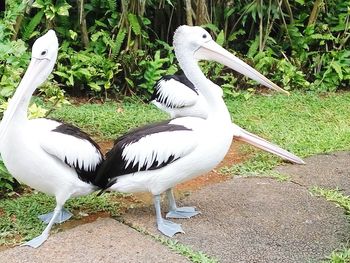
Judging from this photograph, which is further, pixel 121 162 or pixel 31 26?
pixel 31 26

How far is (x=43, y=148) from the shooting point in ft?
12.6

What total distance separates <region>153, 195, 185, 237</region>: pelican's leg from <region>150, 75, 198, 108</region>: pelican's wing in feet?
6.74

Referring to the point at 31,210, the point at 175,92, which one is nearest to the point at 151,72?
the point at 175,92

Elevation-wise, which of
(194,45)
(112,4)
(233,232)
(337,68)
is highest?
(194,45)

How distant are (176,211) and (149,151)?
539 millimetres

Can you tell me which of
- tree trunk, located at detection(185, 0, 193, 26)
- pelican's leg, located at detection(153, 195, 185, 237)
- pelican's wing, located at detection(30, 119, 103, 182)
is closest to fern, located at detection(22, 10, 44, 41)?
tree trunk, located at detection(185, 0, 193, 26)

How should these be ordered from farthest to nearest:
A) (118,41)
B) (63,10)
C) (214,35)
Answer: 1. (214,35)
2. (118,41)
3. (63,10)

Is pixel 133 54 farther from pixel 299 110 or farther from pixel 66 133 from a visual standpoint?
pixel 66 133

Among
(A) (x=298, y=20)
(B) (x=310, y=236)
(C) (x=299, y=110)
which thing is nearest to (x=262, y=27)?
(A) (x=298, y=20)

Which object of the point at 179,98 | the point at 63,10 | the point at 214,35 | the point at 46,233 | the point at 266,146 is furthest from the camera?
the point at 214,35

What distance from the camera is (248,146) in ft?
19.2

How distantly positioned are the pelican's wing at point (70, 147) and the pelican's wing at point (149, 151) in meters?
0.09

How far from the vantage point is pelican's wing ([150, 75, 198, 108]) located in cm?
597

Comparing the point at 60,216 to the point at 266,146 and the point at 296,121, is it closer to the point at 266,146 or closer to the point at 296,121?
the point at 266,146
